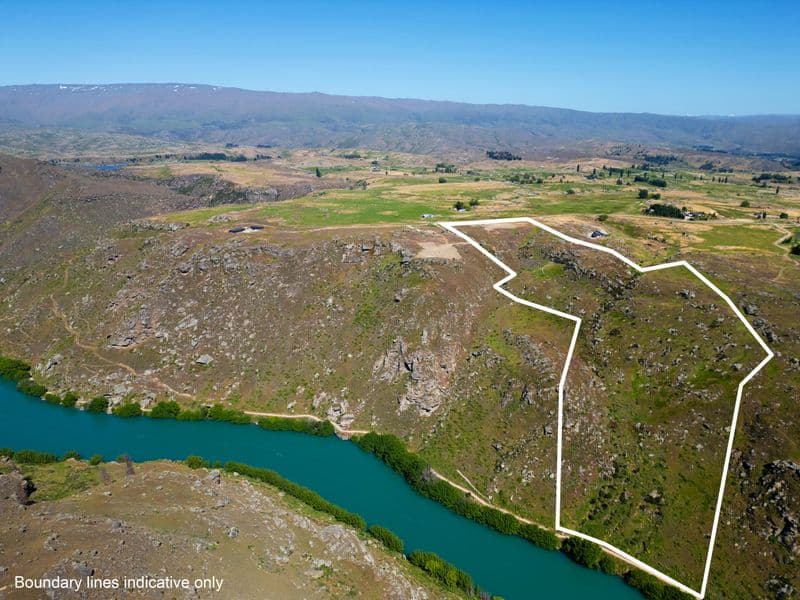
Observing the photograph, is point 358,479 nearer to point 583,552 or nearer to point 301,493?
point 301,493

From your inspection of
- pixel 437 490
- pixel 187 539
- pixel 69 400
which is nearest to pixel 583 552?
pixel 437 490

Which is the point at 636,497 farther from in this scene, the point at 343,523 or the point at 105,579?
the point at 105,579

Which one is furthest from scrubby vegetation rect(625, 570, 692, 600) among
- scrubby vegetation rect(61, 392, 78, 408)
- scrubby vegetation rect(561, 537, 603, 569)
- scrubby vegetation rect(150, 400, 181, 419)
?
scrubby vegetation rect(61, 392, 78, 408)

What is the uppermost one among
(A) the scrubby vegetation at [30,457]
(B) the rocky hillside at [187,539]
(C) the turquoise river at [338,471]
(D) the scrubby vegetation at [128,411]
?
(B) the rocky hillside at [187,539]

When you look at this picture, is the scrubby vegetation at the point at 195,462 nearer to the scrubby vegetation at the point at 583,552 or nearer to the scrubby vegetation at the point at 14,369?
the scrubby vegetation at the point at 14,369

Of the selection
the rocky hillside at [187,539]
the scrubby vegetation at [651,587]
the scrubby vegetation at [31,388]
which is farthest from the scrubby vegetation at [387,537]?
the scrubby vegetation at [31,388]

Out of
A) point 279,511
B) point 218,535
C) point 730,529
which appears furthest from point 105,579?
point 730,529
